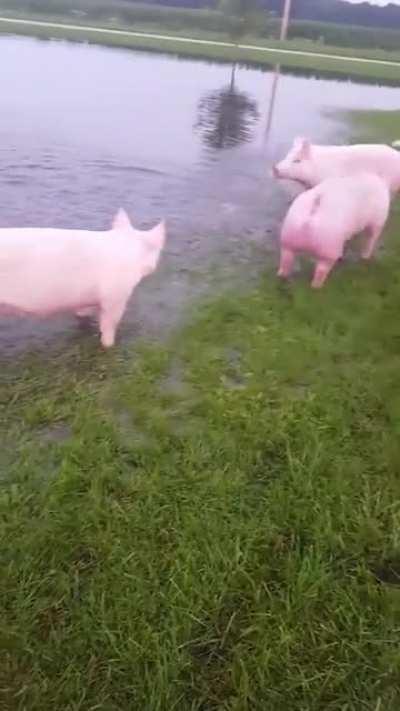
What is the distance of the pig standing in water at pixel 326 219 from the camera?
453 cm

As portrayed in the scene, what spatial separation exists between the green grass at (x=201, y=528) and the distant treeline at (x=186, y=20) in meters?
27.2

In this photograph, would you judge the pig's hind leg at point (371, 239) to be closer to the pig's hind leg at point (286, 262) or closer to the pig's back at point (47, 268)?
the pig's hind leg at point (286, 262)

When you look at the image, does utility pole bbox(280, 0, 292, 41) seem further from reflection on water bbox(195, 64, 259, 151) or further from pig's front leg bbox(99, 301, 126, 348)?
pig's front leg bbox(99, 301, 126, 348)

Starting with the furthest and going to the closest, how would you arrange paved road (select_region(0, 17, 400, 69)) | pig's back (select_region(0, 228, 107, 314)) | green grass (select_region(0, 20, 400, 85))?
paved road (select_region(0, 17, 400, 69)) < green grass (select_region(0, 20, 400, 85)) < pig's back (select_region(0, 228, 107, 314))

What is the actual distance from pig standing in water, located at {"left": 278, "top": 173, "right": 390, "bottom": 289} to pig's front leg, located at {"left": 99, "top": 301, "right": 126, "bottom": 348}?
4.47 ft

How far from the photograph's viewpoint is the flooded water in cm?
507

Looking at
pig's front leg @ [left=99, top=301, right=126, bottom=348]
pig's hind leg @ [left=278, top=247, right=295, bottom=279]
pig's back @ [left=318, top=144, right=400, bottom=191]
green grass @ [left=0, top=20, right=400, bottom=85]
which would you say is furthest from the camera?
green grass @ [left=0, top=20, right=400, bottom=85]

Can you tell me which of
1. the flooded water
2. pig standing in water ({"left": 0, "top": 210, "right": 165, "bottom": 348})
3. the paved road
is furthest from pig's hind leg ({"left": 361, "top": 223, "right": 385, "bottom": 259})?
the paved road

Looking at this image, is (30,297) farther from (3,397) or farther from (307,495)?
(307,495)

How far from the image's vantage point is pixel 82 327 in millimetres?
3992

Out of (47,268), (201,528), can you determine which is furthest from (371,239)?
(201,528)

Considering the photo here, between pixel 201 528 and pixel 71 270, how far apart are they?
58.5 inches

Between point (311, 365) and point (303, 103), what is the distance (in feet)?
41.1

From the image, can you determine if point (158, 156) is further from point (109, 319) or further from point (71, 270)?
point (71, 270)
